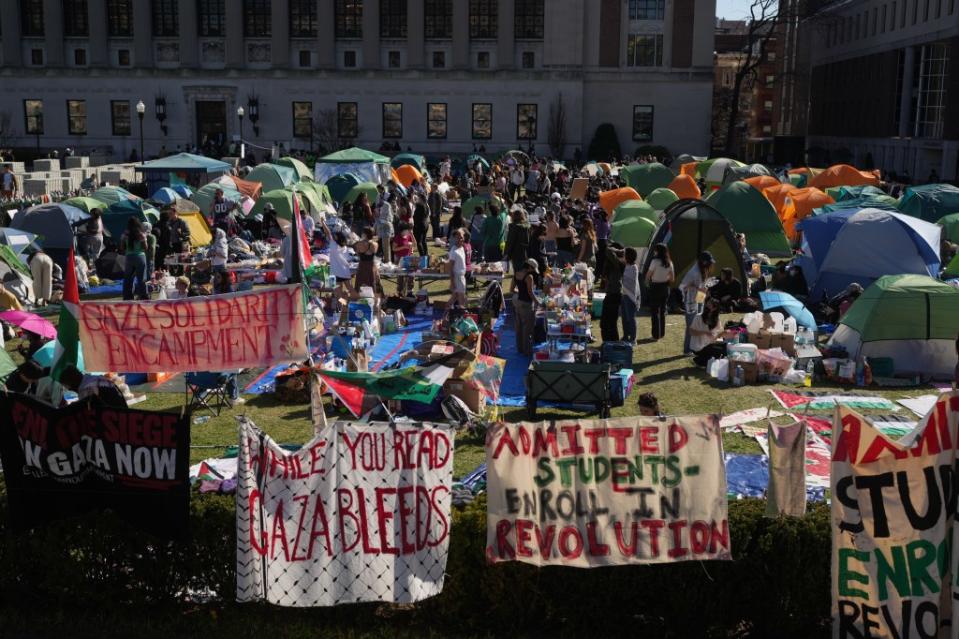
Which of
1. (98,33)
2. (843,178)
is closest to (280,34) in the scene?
(98,33)

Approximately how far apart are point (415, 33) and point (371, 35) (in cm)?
264

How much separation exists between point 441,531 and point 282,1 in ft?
197

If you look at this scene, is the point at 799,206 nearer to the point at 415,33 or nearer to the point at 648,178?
the point at 648,178

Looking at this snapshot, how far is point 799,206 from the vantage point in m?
28.3

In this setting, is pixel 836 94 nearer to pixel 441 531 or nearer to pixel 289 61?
pixel 289 61

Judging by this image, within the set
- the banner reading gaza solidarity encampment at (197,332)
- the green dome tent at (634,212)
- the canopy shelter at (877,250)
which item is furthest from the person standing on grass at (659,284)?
the banner reading gaza solidarity encampment at (197,332)

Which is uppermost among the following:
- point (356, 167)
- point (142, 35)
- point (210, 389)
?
point (142, 35)

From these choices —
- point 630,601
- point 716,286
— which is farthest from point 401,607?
point 716,286

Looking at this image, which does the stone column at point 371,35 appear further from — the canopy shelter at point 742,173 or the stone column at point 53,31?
the canopy shelter at point 742,173

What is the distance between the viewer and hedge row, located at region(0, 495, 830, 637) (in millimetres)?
7453

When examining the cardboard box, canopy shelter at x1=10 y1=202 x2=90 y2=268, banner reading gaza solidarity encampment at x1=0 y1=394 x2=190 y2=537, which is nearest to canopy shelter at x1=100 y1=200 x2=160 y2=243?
canopy shelter at x1=10 y1=202 x2=90 y2=268

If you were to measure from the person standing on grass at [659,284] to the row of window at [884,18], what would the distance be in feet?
147

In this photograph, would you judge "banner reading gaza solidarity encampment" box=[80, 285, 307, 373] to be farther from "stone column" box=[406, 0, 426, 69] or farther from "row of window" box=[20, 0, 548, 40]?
"row of window" box=[20, 0, 548, 40]

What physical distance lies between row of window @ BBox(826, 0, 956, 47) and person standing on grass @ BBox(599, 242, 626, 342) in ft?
150
